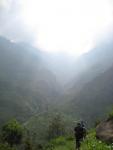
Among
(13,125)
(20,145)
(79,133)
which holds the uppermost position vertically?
(13,125)

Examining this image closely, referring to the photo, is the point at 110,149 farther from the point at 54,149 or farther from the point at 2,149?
the point at 2,149

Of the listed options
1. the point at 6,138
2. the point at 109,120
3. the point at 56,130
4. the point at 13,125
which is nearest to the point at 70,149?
the point at 109,120

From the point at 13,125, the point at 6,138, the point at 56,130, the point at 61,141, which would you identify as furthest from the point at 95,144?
the point at 56,130

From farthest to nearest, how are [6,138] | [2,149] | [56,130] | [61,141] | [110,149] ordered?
1. [56,130]
2. [6,138]
3. [2,149]
4. [61,141]
5. [110,149]

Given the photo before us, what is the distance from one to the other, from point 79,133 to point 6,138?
96.0 m

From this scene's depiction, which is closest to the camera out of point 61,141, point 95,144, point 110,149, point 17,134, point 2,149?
point 110,149

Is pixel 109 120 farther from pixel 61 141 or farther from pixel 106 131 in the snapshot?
pixel 61 141

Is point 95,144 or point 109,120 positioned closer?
point 95,144

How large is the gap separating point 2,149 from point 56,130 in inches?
4901

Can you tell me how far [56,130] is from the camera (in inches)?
7101

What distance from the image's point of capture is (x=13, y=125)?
5344 inches

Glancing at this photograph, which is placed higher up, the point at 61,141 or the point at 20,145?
the point at 20,145

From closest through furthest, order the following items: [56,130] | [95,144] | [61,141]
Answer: [95,144], [61,141], [56,130]

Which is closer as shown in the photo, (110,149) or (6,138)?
(110,149)
